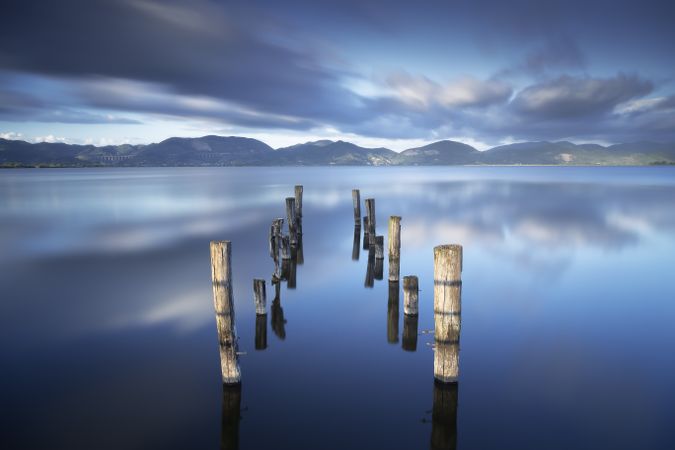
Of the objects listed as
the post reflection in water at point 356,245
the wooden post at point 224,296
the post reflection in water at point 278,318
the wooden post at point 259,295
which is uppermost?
the wooden post at point 224,296

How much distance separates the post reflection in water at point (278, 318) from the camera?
1072cm

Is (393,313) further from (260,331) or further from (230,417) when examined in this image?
(230,417)

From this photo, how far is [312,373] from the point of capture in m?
8.63

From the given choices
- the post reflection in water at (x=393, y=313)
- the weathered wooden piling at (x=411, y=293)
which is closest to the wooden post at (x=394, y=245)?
the post reflection in water at (x=393, y=313)

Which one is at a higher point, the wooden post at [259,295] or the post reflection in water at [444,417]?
the wooden post at [259,295]

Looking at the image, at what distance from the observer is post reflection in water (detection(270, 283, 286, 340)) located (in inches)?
422

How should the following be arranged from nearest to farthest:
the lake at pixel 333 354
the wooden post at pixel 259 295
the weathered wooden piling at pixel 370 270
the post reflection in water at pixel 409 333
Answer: the lake at pixel 333 354
the post reflection in water at pixel 409 333
the wooden post at pixel 259 295
the weathered wooden piling at pixel 370 270

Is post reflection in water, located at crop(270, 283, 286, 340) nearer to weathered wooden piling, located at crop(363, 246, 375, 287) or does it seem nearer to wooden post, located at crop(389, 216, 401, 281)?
weathered wooden piling, located at crop(363, 246, 375, 287)

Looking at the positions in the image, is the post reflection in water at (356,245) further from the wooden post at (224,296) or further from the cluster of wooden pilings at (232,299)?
the wooden post at (224,296)

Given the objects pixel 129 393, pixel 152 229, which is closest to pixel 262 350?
pixel 129 393

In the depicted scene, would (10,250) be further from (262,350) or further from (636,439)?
(636,439)

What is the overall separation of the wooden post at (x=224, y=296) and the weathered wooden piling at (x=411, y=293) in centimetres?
495

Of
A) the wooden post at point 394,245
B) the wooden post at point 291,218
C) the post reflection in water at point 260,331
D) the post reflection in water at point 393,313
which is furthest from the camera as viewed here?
the wooden post at point 291,218

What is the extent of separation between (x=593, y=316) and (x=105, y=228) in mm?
29235
